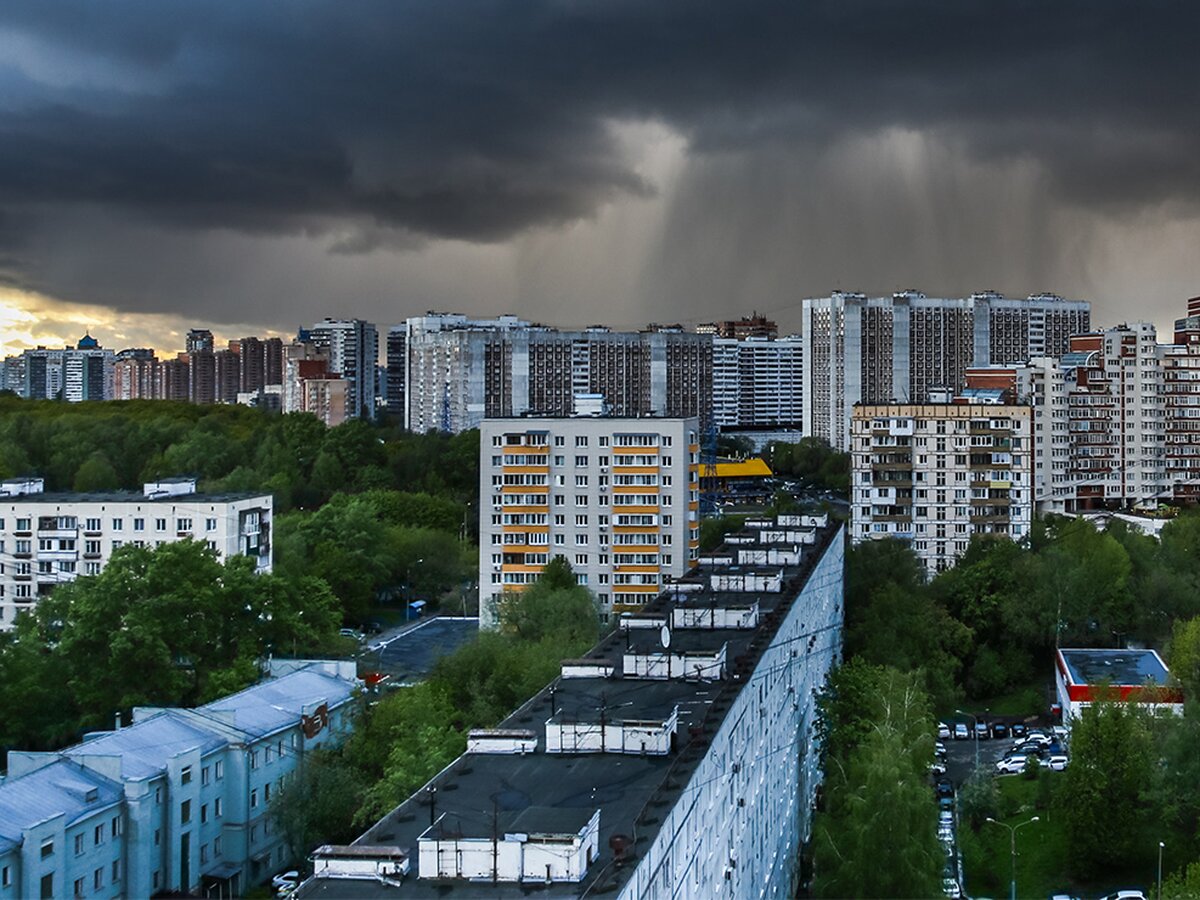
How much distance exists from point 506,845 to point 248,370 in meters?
106

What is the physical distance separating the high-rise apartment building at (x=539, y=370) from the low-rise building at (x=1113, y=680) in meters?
38.7

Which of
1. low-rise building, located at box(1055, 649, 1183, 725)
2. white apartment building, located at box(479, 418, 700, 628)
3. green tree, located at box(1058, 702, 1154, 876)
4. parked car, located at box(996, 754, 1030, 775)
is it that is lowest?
parked car, located at box(996, 754, 1030, 775)

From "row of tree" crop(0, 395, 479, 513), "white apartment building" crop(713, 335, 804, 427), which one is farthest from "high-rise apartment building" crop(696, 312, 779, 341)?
"row of tree" crop(0, 395, 479, 513)

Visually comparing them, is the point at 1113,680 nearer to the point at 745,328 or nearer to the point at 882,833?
the point at 882,833

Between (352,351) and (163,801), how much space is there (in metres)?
77.2

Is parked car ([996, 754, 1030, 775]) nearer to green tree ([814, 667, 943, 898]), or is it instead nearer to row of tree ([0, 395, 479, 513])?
green tree ([814, 667, 943, 898])

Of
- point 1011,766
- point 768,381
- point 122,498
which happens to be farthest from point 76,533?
point 768,381

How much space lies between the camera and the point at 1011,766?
20125mm

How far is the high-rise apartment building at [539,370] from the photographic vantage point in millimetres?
63125

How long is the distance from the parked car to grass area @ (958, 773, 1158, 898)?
66.9 inches

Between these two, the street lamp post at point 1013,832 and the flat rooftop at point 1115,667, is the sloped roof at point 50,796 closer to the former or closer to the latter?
the street lamp post at point 1013,832

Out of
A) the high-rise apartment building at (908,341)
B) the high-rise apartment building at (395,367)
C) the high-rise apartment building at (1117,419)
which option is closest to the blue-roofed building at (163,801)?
the high-rise apartment building at (1117,419)

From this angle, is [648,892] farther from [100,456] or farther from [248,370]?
[248,370]

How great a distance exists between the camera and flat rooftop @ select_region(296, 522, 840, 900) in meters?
7.48
